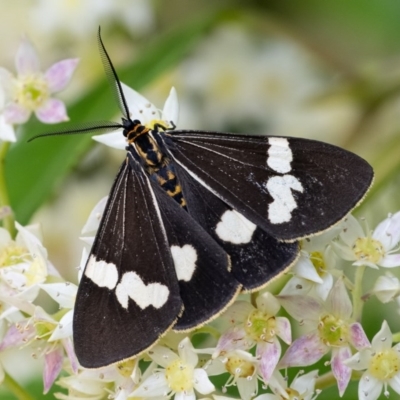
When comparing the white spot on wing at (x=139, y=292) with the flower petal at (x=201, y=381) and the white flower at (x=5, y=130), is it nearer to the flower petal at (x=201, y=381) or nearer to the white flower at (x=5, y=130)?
the flower petal at (x=201, y=381)

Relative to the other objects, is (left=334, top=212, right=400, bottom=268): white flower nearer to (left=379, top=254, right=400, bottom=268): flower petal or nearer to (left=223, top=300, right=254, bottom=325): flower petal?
(left=379, top=254, right=400, bottom=268): flower petal

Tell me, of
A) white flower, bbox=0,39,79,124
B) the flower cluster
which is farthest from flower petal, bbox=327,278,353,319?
white flower, bbox=0,39,79,124

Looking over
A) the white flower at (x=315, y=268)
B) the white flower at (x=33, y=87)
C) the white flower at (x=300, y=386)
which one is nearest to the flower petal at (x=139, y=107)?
the white flower at (x=33, y=87)

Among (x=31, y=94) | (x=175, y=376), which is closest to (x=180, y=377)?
(x=175, y=376)

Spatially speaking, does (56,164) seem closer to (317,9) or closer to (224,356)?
(224,356)

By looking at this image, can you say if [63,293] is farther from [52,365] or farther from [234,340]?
[234,340]

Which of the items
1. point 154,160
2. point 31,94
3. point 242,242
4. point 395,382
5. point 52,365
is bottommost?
point 395,382
